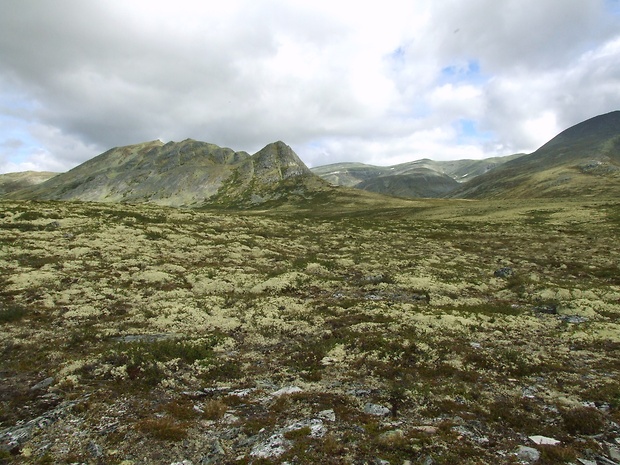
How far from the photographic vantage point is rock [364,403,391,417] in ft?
41.8

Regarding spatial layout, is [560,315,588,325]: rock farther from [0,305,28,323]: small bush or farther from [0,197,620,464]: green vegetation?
[0,305,28,323]: small bush

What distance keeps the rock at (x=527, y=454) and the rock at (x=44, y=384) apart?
16504mm

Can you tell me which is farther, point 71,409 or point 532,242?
point 532,242

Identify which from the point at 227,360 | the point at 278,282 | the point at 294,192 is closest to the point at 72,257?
the point at 278,282

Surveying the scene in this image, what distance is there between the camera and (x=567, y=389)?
46.9 ft

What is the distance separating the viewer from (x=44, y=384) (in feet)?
46.5

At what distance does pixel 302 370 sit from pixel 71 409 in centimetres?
868

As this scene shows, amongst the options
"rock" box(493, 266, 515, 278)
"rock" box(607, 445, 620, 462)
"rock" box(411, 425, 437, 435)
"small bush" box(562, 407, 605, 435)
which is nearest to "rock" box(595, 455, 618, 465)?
"rock" box(607, 445, 620, 462)

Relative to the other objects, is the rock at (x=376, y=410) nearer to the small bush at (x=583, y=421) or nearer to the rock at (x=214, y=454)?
the rock at (x=214, y=454)

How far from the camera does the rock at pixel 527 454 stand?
10.1 m

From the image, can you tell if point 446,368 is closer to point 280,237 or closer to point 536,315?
point 536,315

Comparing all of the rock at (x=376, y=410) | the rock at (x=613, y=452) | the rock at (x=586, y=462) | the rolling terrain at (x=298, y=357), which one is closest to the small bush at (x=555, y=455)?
the rolling terrain at (x=298, y=357)

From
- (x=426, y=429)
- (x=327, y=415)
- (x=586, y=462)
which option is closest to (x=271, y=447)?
(x=327, y=415)

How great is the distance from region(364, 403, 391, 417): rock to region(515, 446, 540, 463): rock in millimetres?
3993
